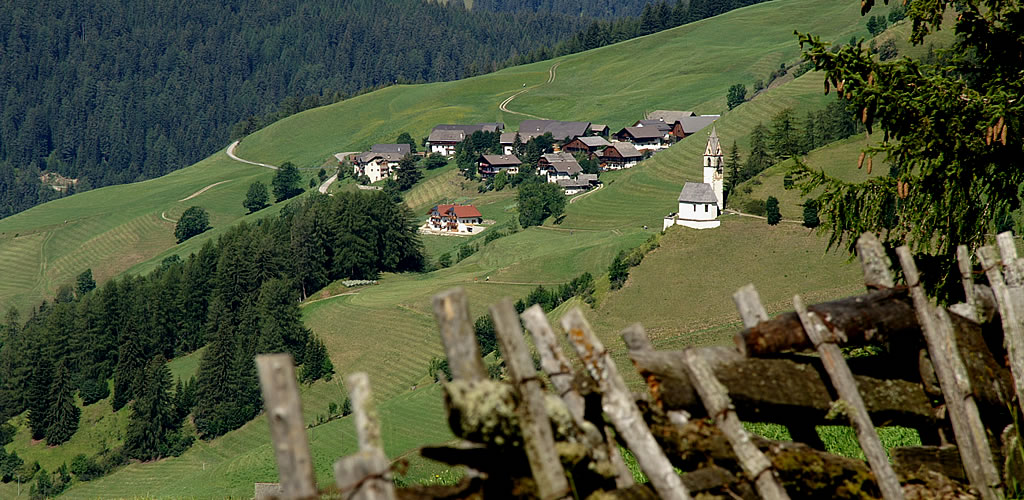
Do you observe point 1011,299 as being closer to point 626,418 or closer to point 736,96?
point 626,418

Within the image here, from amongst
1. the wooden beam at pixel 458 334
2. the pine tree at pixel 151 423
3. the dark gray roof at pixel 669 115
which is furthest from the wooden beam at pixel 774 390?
the dark gray roof at pixel 669 115

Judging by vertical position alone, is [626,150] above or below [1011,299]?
below

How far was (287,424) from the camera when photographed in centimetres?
536

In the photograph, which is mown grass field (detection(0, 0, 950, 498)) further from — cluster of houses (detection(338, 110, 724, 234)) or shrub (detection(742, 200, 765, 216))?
cluster of houses (detection(338, 110, 724, 234))

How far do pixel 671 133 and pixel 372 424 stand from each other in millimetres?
176905

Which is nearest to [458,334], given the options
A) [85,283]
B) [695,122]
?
[695,122]

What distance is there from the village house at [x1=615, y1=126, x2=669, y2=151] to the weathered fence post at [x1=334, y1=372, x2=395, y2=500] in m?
171

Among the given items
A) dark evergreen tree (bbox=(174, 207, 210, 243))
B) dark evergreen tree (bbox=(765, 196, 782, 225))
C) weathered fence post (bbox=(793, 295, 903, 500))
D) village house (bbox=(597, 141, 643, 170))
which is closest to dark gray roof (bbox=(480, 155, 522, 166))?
village house (bbox=(597, 141, 643, 170))

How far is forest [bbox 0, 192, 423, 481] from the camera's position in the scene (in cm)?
10306

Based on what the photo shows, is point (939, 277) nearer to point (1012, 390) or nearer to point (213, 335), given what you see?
point (1012, 390)

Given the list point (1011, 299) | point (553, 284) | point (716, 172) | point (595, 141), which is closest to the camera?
point (1011, 299)

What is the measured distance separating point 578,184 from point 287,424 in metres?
148

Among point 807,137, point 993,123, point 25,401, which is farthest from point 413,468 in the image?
point 25,401

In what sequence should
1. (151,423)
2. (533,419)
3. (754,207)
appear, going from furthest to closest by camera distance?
1. (151,423)
2. (754,207)
3. (533,419)
